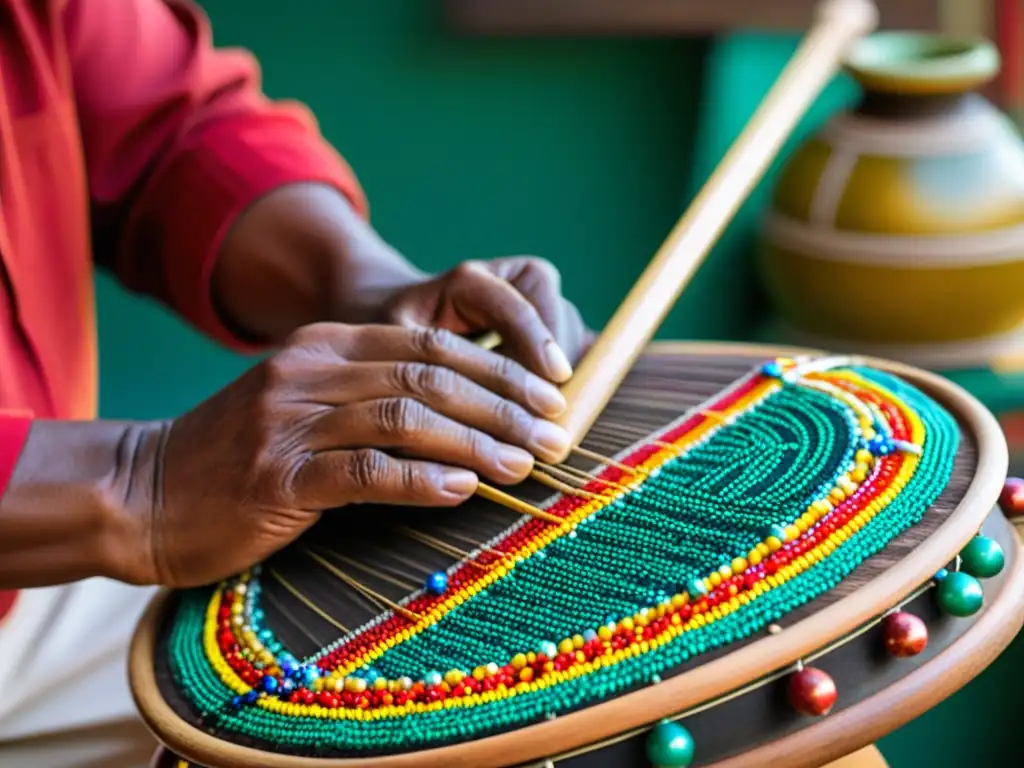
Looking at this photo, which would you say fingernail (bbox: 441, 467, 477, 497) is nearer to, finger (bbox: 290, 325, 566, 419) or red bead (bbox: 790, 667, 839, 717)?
finger (bbox: 290, 325, 566, 419)

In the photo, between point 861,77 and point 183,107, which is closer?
point 183,107

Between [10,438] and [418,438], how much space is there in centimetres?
29

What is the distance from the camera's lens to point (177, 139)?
1.23 metres

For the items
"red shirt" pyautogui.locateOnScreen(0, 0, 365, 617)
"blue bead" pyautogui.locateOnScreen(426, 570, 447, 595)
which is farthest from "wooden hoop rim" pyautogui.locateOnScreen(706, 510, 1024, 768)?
"red shirt" pyautogui.locateOnScreen(0, 0, 365, 617)

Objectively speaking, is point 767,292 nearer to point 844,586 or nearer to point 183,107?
point 183,107

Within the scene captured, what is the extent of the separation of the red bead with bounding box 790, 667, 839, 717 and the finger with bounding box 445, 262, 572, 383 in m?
0.34

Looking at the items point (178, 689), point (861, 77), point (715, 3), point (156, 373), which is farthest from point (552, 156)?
point (178, 689)

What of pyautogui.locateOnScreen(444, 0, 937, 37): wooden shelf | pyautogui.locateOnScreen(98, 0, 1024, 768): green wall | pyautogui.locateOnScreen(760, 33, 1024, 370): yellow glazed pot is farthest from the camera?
pyautogui.locateOnScreen(98, 0, 1024, 768): green wall

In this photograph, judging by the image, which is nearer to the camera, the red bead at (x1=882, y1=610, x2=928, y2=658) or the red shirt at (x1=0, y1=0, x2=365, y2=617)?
the red bead at (x1=882, y1=610, x2=928, y2=658)

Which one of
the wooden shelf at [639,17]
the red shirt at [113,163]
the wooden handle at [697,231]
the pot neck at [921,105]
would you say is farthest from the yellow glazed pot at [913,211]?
the red shirt at [113,163]

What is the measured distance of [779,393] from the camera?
0.87 metres

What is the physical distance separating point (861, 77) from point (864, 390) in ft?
2.98

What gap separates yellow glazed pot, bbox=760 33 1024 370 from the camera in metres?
1.57

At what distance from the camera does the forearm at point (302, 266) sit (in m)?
1.06
